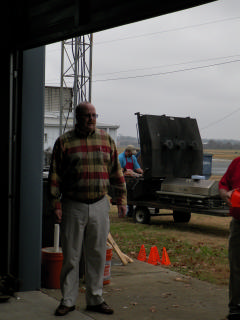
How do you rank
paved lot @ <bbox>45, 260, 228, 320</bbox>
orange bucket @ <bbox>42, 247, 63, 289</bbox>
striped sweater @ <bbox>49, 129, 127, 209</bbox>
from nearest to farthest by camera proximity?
striped sweater @ <bbox>49, 129, 127, 209</bbox>
paved lot @ <bbox>45, 260, 228, 320</bbox>
orange bucket @ <bbox>42, 247, 63, 289</bbox>

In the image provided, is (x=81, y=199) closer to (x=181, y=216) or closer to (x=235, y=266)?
(x=235, y=266)

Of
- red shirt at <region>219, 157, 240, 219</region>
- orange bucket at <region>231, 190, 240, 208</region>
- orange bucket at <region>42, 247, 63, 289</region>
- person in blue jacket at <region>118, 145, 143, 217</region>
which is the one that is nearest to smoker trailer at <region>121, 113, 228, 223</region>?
person in blue jacket at <region>118, 145, 143, 217</region>

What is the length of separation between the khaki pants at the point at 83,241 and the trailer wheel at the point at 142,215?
8.11 metres

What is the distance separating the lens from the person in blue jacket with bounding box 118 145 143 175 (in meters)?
13.0

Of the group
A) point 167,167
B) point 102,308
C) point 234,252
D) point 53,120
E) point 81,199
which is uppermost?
point 53,120

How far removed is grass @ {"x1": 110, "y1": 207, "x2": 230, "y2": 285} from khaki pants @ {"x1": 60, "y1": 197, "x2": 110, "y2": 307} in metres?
2.50

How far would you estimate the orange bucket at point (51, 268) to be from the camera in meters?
Answer: 5.99

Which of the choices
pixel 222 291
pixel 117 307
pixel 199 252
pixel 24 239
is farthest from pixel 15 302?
pixel 199 252

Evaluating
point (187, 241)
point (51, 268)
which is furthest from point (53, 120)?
point (51, 268)

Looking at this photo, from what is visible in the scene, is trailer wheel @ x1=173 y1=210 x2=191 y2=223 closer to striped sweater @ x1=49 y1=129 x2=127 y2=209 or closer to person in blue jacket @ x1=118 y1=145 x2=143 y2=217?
person in blue jacket @ x1=118 y1=145 x2=143 y2=217

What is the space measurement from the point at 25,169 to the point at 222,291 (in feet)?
9.38

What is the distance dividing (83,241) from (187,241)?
5.78m

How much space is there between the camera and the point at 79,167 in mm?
4840

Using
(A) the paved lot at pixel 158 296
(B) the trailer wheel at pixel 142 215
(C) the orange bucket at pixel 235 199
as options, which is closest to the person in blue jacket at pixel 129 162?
(B) the trailer wheel at pixel 142 215
